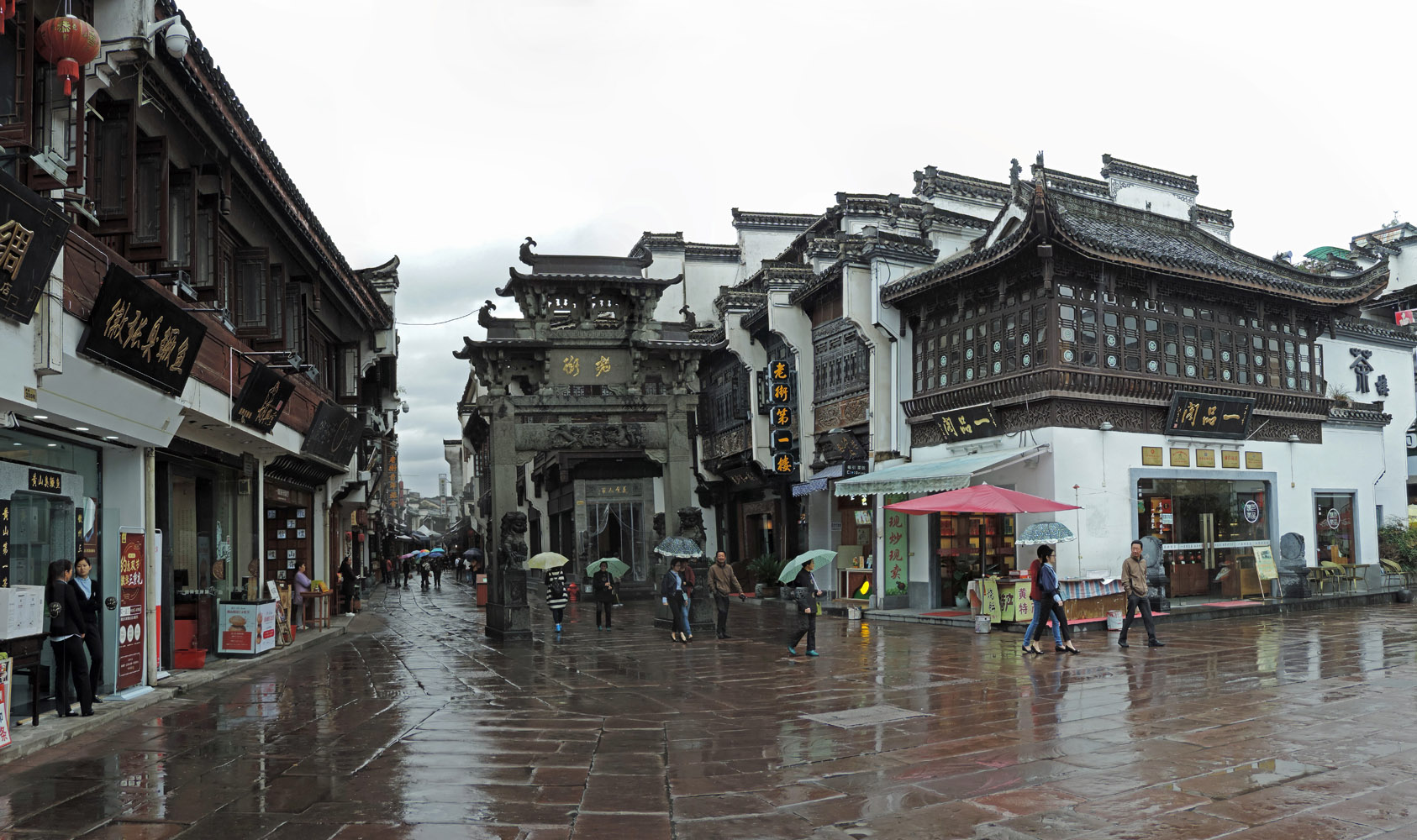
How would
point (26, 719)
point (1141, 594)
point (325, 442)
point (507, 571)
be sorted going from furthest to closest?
1. point (325, 442)
2. point (507, 571)
3. point (1141, 594)
4. point (26, 719)

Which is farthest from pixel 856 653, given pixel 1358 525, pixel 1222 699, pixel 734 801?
pixel 1358 525

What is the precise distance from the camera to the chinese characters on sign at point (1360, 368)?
2659cm

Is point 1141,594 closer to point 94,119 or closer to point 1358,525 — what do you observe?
point 1358,525

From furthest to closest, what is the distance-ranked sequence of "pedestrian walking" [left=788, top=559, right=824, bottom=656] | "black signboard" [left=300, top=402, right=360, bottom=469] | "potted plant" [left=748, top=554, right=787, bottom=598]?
"potted plant" [left=748, top=554, right=787, bottom=598] → "black signboard" [left=300, top=402, right=360, bottom=469] → "pedestrian walking" [left=788, top=559, right=824, bottom=656]

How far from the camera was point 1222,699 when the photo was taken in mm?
10648

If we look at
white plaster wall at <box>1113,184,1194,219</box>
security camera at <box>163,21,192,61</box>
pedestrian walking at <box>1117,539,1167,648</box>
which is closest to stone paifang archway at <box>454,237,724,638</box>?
pedestrian walking at <box>1117,539,1167,648</box>

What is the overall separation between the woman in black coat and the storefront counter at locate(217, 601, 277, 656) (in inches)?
233

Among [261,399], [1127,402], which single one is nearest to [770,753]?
[261,399]

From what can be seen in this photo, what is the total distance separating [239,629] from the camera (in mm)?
15953

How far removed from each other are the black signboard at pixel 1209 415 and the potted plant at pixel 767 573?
464 inches

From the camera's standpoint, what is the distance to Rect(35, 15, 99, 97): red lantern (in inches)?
327

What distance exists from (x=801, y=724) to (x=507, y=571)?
408 inches

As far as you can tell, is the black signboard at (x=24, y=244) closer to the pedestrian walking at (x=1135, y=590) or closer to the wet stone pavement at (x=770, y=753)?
the wet stone pavement at (x=770, y=753)

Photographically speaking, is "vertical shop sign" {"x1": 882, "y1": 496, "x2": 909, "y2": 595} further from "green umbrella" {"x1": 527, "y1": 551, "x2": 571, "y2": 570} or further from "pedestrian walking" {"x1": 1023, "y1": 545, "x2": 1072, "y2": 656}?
"pedestrian walking" {"x1": 1023, "y1": 545, "x2": 1072, "y2": 656}
